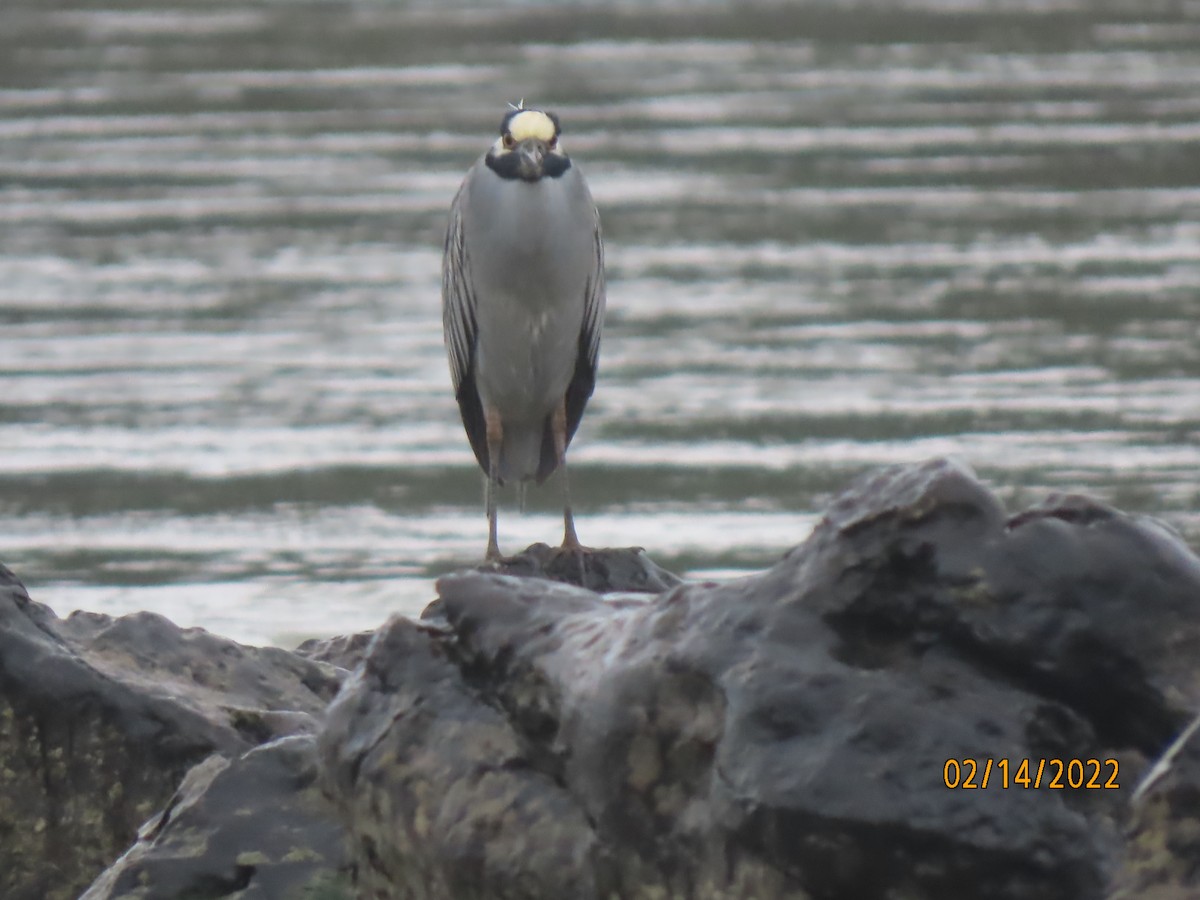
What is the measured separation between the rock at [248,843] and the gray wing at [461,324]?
314cm

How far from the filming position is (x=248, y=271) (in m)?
16.2

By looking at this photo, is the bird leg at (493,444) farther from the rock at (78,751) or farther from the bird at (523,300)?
the rock at (78,751)

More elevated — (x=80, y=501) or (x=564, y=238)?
(x=564, y=238)

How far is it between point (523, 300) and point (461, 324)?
397 mm

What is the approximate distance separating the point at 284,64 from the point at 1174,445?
13614 mm

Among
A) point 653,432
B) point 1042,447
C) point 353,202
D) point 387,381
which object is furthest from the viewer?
point 353,202

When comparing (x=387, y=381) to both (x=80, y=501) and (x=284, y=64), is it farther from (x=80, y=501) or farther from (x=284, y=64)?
(x=284, y=64)

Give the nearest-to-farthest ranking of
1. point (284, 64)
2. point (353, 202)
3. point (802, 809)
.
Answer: point (802, 809)
point (353, 202)
point (284, 64)

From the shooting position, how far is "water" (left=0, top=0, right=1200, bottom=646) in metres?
11.4

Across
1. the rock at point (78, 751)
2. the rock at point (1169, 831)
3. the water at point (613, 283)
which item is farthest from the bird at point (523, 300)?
the rock at point (1169, 831)

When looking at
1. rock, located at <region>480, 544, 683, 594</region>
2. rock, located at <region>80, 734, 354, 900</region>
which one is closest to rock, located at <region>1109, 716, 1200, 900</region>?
rock, located at <region>80, 734, 354, 900</region>

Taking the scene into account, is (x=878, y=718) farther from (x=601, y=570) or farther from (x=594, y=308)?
(x=594, y=308)

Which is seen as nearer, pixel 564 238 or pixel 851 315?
pixel 564 238

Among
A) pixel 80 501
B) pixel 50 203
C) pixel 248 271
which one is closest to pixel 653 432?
pixel 80 501
